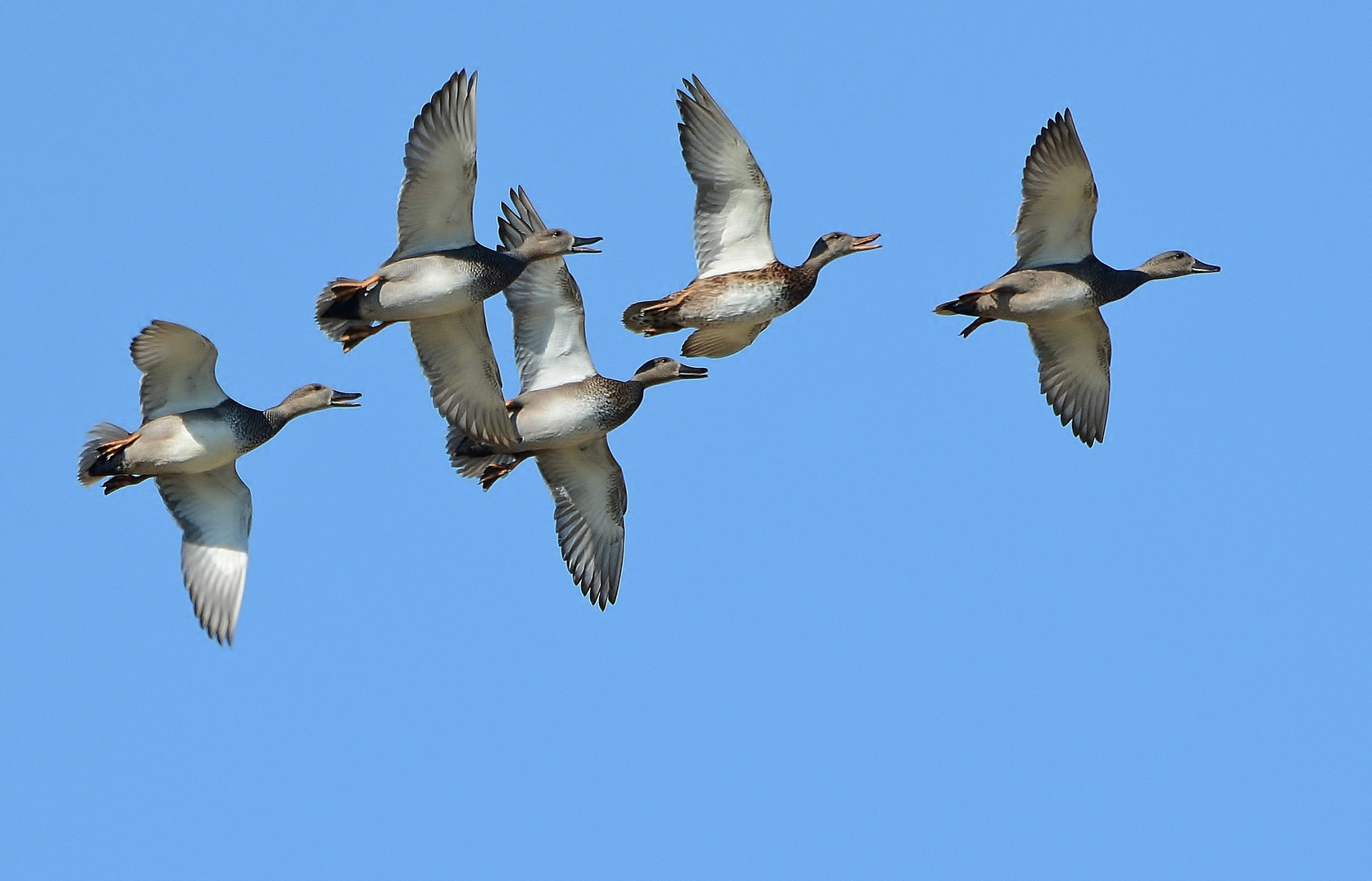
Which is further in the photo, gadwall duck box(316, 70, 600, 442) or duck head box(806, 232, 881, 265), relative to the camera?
duck head box(806, 232, 881, 265)

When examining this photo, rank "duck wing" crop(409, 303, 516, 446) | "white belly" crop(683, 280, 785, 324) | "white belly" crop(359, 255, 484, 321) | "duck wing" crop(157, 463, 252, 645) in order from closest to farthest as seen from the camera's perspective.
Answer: "white belly" crop(359, 255, 484, 321) < "duck wing" crop(409, 303, 516, 446) < "duck wing" crop(157, 463, 252, 645) < "white belly" crop(683, 280, 785, 324)

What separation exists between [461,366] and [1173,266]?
7.96 m

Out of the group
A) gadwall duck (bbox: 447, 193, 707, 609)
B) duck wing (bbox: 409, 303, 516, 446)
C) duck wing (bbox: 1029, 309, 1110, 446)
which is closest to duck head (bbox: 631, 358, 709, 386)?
gadwall duck (bbox: 447, 193, 707, 609)

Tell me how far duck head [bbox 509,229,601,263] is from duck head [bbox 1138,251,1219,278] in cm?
622

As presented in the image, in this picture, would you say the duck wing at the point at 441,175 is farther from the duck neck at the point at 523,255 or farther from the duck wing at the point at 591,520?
the duck wing at the point at 591,520

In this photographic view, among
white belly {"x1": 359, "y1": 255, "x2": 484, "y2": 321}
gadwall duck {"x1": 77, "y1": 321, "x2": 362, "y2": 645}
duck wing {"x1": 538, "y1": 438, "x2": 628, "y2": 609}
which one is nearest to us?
white belly {"x1": 359, "y1": 255, "x2": 484, "y2": 321}

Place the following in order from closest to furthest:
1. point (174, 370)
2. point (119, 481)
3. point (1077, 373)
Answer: point (174, 370)
point (119, 481)
point (1077, 373)

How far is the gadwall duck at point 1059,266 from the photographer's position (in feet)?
80.3

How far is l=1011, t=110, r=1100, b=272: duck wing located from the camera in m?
24.4

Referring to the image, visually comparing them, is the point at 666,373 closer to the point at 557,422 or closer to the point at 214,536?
the point at 557,422

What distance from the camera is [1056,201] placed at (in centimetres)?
2473

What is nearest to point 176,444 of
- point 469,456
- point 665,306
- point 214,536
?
point 214,536

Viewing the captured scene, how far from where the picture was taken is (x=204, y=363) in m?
22.9

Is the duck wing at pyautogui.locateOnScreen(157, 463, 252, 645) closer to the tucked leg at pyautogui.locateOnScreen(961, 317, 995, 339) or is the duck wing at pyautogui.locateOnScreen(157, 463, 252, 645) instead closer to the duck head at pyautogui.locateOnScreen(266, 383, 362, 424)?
the duck head at pyautogui.locateOnScreen(266, 383, 362, 424)
